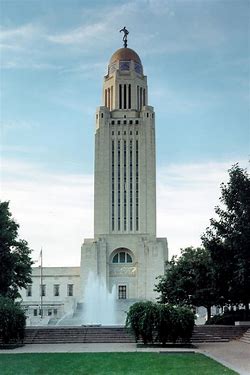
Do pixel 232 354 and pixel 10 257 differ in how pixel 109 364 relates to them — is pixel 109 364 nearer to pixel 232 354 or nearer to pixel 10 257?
pixel 232 354

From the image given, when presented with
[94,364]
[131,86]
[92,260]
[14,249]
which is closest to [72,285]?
[92,260]

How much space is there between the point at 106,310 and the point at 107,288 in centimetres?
1008

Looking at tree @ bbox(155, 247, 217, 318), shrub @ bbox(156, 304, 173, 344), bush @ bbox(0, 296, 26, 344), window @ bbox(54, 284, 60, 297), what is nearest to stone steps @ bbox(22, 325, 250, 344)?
bush @ bbox(0, 296, 26, 344)

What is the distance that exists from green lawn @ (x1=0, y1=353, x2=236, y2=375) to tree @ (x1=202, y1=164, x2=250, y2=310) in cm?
1104

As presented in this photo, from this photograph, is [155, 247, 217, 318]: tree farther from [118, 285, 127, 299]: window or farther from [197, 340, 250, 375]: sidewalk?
[118, 285, 127, 299]: window

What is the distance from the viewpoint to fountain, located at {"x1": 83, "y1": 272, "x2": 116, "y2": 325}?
6122cm

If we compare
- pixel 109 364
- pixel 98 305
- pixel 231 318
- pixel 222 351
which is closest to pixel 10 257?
pixel 231 318

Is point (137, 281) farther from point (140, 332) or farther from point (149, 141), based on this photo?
point (140, 332)

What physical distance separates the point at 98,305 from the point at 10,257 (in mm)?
27459

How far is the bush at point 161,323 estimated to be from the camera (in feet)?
94.9

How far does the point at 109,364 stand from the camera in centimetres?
2009

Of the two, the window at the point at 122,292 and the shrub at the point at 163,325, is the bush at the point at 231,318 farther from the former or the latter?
the window at the point at 122,292

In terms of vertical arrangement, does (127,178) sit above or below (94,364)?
above

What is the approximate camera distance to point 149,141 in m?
78.2
